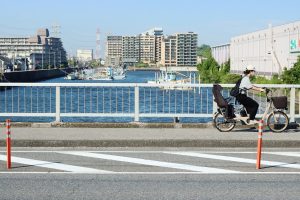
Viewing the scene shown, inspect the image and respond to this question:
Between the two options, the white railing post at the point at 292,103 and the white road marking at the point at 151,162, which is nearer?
the white road marking at the point at 151,162

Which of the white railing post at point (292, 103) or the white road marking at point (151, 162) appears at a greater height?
the white railing post at point (292, 103)

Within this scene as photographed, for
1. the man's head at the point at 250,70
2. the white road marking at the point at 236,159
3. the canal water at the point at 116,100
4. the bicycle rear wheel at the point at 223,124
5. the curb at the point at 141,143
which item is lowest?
the white road marking at the point at 236,159

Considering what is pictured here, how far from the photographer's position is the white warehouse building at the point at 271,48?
71.9m

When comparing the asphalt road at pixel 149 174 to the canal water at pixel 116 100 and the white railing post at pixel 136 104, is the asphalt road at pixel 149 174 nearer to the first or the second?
the white railing post at pixel 136 104

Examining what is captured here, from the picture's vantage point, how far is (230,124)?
44.9 feet

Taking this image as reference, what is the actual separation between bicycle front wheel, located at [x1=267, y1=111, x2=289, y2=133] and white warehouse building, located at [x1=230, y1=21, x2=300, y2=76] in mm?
56633

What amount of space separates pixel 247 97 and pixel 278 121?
1076 millimetres

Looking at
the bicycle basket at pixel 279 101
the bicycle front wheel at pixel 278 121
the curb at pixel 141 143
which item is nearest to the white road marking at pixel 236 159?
the curb at pixel 141 143


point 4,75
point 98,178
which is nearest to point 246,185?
point 98,178

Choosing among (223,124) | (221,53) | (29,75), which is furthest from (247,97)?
(221,53)

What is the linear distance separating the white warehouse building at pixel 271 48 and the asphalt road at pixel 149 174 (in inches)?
2374

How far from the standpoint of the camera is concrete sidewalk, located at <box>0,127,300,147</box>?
39.0 feet

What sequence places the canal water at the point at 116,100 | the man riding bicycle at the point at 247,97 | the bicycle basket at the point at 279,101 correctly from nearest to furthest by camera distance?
the bicycle basket at the point at 279,101
the man riding bicycle at the point at 247,97
the canal water at the point at 116,100

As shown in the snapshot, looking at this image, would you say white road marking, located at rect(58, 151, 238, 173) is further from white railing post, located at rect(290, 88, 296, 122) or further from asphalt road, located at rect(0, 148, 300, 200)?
white railing post, located at rect(290, 88, 296, 122)
